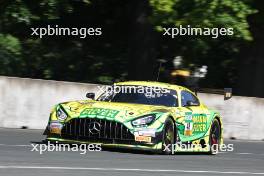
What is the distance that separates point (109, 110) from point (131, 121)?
426 millimetres

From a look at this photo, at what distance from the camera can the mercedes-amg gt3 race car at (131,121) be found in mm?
12953

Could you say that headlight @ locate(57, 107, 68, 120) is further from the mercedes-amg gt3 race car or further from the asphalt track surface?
the asphalt track surface

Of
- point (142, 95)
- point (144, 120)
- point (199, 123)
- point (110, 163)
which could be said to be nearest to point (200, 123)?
point (199, 123)

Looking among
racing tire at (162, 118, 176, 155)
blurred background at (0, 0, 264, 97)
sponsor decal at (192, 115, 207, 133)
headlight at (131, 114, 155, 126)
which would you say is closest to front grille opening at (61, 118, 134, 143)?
headlight at (131, 114, 155, 126)

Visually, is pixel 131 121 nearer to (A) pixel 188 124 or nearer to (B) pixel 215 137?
(A) pixel 188 124

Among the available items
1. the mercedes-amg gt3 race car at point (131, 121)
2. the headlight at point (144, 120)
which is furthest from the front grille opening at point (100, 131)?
the headlight at point (144, 120)

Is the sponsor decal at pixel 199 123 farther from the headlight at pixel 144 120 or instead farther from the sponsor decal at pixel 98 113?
the sponsor decal at pixel 98 113

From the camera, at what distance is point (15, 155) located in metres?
11.4

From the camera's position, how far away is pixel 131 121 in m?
12.9

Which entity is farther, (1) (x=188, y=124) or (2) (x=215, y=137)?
(2) (x=215, y=137)

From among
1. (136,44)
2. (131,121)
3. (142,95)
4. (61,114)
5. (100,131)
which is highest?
(136,44)

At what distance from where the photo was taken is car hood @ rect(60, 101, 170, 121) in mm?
12984

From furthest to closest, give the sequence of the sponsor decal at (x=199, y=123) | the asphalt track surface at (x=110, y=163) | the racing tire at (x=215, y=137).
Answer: the racing tire at (x=215, y=137)
the sponsor decal at (x=199, y=123)
the asphalt track surface at (x=110, y=163)

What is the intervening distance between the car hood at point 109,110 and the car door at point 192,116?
2.61 feet
